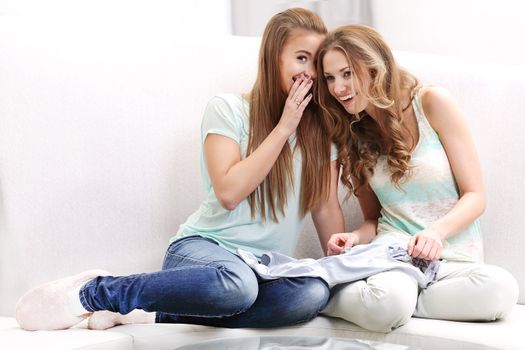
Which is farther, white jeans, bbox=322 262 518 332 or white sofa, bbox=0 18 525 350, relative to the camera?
white sofa, bbox=0 18 525 350

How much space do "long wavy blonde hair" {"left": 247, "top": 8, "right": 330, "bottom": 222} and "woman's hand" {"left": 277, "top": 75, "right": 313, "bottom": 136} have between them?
53mm

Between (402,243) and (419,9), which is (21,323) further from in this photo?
(419,9)

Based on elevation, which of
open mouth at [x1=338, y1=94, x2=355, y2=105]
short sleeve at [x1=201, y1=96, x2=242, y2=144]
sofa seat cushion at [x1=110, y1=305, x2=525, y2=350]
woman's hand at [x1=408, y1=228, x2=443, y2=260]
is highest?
open mouth at [x1=338, y1=94, x2=355, y2=105]

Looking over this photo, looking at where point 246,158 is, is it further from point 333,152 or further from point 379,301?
point 379,301

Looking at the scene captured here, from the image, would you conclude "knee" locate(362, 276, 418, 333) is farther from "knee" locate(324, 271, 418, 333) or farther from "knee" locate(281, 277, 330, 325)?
"knee" locate(281, 277, 330, 325)

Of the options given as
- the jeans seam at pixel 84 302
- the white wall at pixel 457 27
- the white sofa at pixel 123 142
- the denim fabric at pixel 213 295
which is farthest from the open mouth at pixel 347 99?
the white wall at pixel 457 27

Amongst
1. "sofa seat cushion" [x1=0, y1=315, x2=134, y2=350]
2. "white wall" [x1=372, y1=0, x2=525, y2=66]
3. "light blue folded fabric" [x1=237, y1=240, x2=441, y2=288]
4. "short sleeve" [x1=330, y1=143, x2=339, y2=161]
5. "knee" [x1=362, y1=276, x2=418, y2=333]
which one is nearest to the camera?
"sofa seat cushion" [x1=0, y1=315, x2=134, y2=350]

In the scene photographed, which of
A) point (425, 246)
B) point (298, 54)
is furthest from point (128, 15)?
point (425, 246)

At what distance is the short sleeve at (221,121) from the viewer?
1.80 meters

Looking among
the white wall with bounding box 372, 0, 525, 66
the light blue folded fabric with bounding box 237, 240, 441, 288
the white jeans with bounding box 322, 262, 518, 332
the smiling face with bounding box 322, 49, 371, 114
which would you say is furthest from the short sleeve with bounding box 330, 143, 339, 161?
the white wall with bounding box 372, 0, 525, 66

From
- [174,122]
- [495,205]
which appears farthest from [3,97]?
[495,205]

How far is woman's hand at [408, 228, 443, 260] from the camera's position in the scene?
163 centimetres

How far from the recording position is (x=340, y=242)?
1773 mm

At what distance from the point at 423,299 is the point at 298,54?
0.61 m
